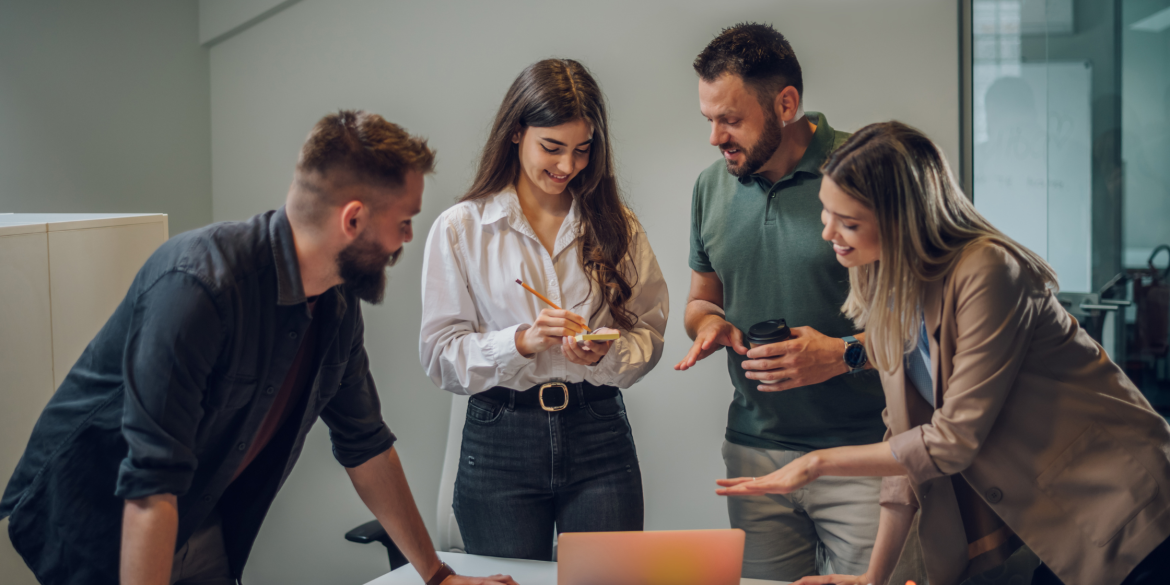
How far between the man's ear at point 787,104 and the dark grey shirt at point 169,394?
1115mm

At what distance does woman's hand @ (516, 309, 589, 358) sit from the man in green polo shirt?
0.29 m

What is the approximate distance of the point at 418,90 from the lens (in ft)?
9.80

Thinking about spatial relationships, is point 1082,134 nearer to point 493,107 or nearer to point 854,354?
point 854,354

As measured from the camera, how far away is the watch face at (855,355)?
5.53ft

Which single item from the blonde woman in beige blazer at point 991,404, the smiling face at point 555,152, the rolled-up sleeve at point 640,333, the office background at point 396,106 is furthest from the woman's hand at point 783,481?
the office background at point 396,106

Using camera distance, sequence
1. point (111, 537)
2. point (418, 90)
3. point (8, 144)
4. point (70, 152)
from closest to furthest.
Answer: point (111, 537) → point (8, 144) → point (70, 152) → point (418, 90)

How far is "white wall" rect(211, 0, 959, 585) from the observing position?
99.5 inches

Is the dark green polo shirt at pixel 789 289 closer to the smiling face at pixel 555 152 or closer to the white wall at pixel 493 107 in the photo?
the smiling face at pixel 555 152

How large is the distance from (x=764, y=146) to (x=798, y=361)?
1.76ft

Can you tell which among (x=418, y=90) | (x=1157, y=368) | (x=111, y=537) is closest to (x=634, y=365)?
(x=111, y=537)

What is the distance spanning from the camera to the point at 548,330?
1.64 m

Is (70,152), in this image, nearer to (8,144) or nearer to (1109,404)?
(8,144)

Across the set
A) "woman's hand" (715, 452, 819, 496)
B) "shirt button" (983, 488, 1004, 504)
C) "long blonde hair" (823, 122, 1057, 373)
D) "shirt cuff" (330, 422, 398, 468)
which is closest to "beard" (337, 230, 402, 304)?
"shirt cuff" (330, 422, 398, 468)

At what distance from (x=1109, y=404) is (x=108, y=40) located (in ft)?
10.3
